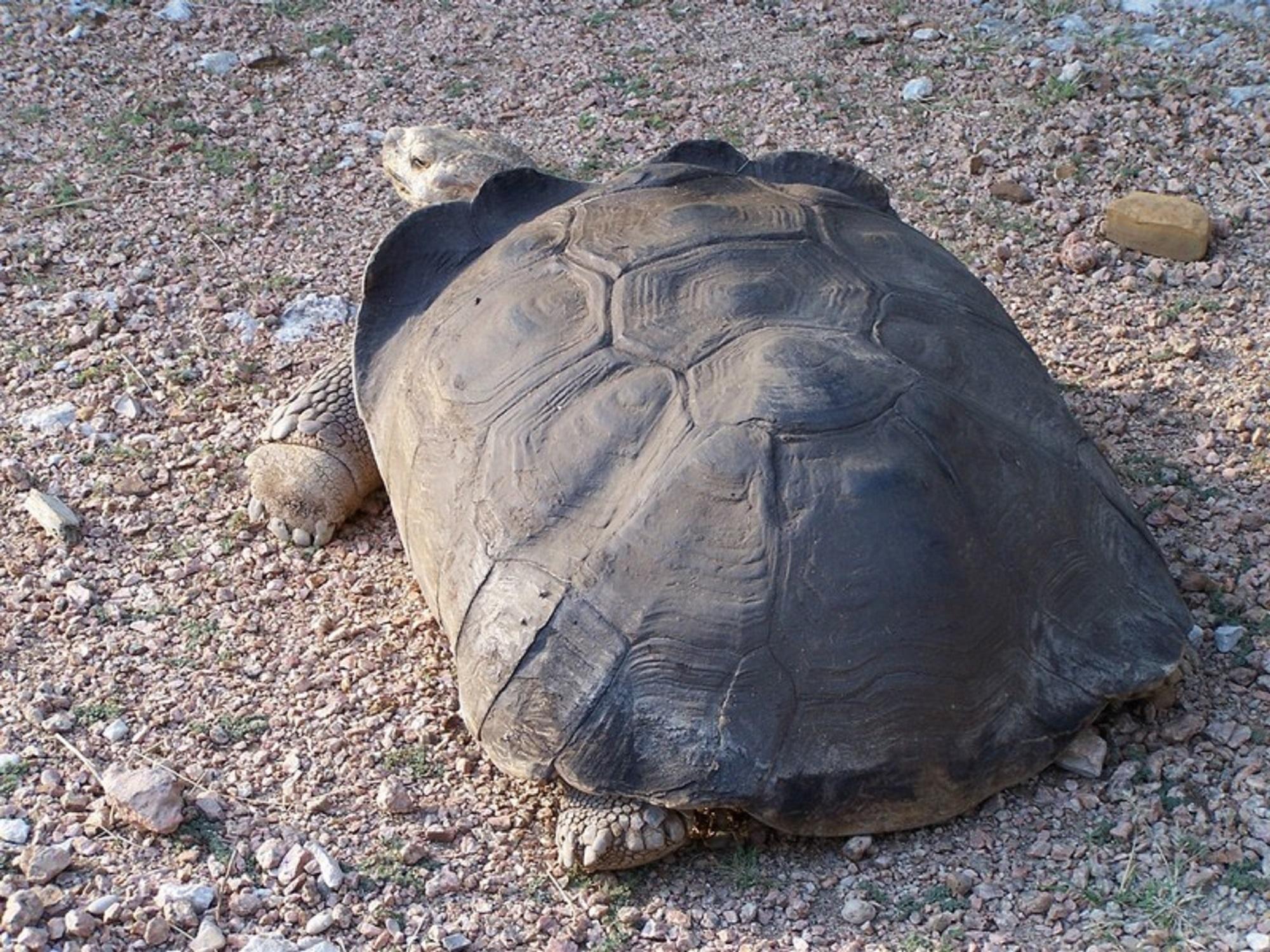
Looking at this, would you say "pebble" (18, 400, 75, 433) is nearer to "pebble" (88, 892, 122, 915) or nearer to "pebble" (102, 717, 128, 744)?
"pebble" (102, 717, 128, 744)

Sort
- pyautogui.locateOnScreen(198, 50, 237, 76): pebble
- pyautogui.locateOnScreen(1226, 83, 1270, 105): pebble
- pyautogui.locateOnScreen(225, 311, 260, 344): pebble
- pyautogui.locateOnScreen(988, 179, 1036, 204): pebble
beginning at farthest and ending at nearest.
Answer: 1. pyautogui.locateOnScreen(198, 50, 237, 76): pebble
2. pyautogui.locateOnScreen(1226, 83, 1270, 105): pebble
3. pyautogui.locateOnScreen(988, 179, 1036, 204): pebble
4. pyautogui.locateOnScreen(225, 311, 260, 344): pebble

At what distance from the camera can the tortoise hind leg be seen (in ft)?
9.16

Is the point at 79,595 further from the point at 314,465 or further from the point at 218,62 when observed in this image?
the point at 218,62

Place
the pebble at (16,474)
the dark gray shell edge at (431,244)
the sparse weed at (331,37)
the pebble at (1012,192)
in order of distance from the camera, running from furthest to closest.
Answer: the sparse weed at (331,37) < the pebble at (1012,192) < the pebble at (16,474) < the dark gray shell edge at (431,244)

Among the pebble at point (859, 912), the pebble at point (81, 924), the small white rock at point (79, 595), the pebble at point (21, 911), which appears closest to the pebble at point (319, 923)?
the pebble at point (81, 924)

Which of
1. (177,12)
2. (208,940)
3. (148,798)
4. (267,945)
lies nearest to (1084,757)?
A: (267,945)

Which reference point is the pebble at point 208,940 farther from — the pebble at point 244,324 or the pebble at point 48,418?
the pebble at point 244,324

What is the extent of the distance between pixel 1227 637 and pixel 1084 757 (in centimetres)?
57

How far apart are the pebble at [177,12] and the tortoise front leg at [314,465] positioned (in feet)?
9.13

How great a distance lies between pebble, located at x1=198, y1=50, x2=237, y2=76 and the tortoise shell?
10.2ft

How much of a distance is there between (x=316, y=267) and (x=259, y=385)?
63 centimetres

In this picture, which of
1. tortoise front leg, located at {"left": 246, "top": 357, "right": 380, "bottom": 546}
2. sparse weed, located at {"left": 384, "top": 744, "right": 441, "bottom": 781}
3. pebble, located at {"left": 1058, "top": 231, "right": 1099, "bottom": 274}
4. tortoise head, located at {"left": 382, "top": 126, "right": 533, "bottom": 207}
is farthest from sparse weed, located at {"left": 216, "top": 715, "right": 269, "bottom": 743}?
pebble, located at {"left": 1058, "top": 231, "right": 1099, "bottom": 274}

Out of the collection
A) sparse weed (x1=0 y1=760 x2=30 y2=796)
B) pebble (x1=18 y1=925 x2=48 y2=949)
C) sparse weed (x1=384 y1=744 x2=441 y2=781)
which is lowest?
sparse weed (x1=384 y1=744 x2=441 y2=781)

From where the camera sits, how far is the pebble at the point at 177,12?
604 centimetres
